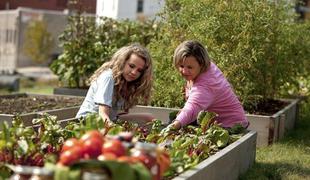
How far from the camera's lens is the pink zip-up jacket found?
564 cm

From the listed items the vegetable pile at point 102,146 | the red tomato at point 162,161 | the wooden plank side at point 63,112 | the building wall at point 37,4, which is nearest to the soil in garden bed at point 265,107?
the wooden plank side at point 63,112

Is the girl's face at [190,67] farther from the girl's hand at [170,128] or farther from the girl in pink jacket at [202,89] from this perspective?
the girl's hand at [170,128]

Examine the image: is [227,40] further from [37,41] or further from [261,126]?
[37,41]

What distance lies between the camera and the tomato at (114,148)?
115 inches

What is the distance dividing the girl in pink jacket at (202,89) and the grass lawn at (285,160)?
49 centimetres

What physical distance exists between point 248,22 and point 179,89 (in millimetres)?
1155

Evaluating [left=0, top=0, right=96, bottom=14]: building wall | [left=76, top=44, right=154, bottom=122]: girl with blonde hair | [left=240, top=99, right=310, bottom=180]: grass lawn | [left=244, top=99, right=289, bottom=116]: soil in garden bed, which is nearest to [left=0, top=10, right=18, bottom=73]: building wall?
[left=0, top=0, right=96, bottom=14]: building wall

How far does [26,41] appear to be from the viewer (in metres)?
26.8

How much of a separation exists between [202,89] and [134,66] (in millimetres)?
652

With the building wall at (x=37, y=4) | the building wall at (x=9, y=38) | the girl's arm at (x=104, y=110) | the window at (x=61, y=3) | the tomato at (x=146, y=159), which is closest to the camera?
the tomato at (x=146, y=159)

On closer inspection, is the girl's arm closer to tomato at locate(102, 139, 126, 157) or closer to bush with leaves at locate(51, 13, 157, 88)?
tomato at locate(102, 139, 126, 157)

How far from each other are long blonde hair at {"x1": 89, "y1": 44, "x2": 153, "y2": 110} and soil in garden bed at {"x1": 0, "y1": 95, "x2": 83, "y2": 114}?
2.13m

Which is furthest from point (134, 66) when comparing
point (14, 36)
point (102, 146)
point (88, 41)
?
point (14, 36)

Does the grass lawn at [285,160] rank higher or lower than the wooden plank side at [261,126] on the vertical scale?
lower
